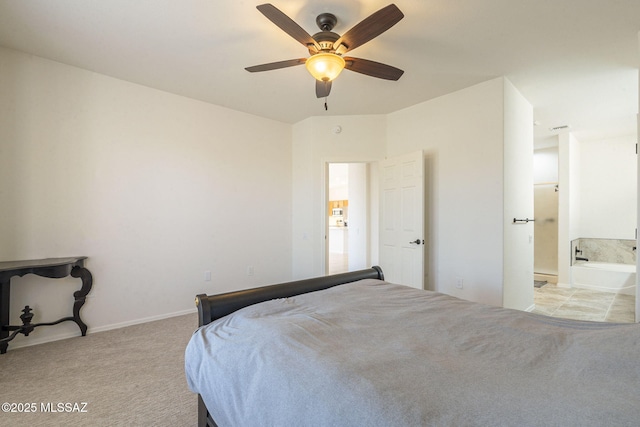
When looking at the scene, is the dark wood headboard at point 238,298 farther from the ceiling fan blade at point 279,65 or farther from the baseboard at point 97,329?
the baseboard at point 97,329

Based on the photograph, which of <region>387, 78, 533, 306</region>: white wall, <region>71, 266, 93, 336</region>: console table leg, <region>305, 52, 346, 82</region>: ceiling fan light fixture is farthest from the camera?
<region>387, 78, 533, 306</region>: white wall

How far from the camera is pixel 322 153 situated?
4.35 m

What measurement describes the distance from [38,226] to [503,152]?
4901mm

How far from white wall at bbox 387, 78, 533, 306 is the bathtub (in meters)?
2.57

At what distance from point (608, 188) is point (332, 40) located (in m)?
6.24

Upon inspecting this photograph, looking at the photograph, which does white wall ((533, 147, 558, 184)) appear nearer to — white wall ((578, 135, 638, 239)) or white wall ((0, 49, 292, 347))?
white wall ((578, 135, 638, 239))

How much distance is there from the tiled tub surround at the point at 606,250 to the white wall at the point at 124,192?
19.6 ft

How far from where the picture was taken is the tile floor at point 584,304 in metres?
3.54

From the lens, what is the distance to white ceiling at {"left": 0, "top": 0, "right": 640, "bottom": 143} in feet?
6.95

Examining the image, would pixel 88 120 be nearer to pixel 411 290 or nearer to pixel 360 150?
pixel 360 150

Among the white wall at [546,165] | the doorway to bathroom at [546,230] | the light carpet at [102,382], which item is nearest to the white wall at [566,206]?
the doorway to bathroom at [546,230]

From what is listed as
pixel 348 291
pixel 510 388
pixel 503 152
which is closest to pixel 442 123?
pixel 503 152

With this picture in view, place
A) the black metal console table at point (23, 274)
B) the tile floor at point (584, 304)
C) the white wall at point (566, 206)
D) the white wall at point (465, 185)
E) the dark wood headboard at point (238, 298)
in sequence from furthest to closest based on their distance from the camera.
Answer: the white wall at point (566, 206)
the tile floor at point (584, 304)
the white wall at point (465, 185)
the black metal console table at point (23, 274)
the dark wood headboard at point (238, 298)

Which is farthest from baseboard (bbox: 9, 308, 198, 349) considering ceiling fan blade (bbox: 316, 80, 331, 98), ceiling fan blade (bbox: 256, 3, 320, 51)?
ceiling fan blade (bbox: 256, 3, 320, 51)
